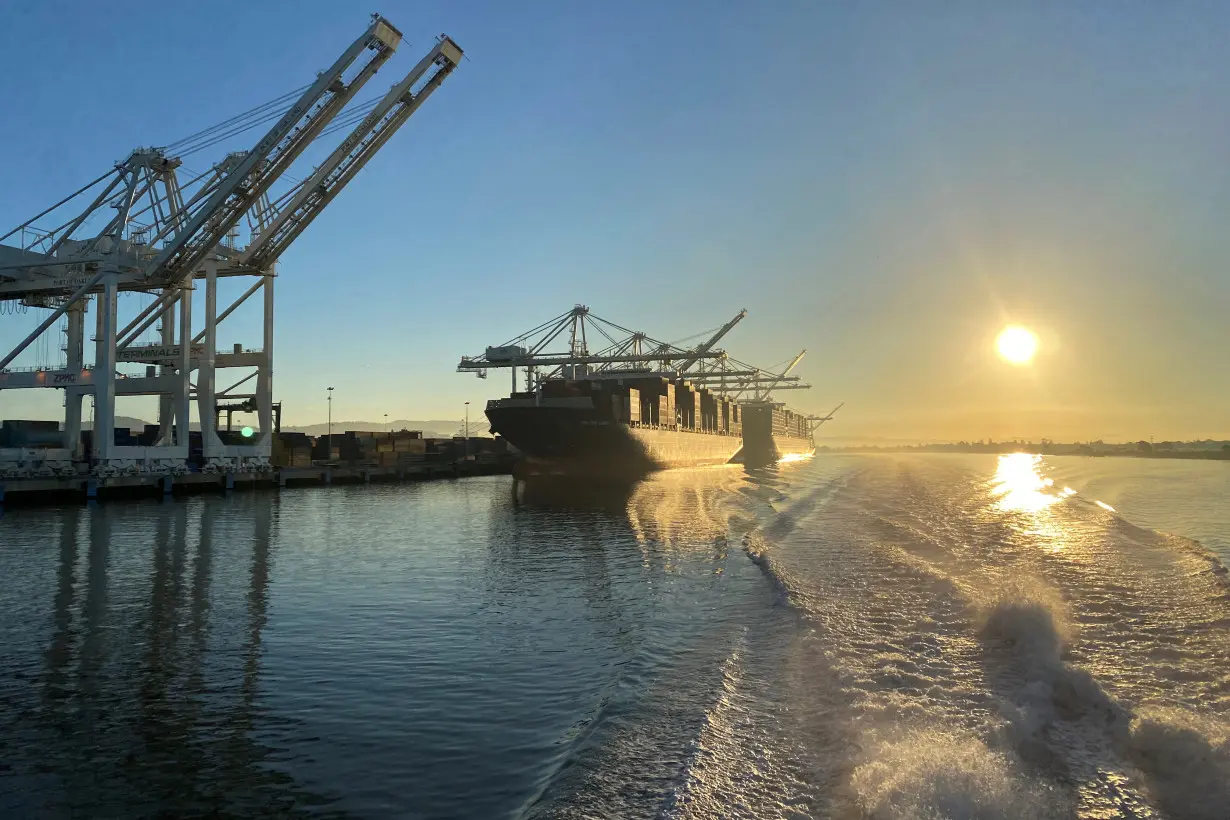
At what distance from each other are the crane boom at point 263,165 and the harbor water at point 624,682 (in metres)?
26.5

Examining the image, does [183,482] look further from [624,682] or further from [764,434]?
[764,434]

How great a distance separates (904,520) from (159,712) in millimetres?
21532

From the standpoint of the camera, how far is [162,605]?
12109mm

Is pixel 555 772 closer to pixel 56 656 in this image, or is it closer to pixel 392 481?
pixel 56 656

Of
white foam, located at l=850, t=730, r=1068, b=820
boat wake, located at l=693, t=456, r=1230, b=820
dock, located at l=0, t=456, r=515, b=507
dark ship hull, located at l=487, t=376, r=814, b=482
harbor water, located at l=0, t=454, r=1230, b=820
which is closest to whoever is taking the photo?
white foam, located at l=850, t=730, r=1068, b=820

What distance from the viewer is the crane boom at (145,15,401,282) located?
40156 millimetres

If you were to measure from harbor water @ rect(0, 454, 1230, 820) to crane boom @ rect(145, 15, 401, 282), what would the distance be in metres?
26.5

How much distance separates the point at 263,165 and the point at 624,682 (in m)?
41.7

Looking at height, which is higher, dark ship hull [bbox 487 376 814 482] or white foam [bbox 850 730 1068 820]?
dark ship hull [bbox 487 376 814 482]

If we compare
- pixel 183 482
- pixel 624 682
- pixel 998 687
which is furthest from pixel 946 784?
pixel 183 482

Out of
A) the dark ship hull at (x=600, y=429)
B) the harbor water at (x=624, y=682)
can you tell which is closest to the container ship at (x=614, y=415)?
the dark ship hull at (x=600, y=429)

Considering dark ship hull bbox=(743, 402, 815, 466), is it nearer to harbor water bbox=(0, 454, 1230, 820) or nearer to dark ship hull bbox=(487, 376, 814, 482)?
dark ship hull bbox=(487, 376, 814, 482)

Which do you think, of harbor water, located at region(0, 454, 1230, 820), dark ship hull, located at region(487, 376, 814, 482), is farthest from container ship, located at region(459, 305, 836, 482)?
harbor water, located at region(0, 454, 1230, 820)

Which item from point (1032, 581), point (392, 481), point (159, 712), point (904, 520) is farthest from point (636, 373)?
point (159, 712)
